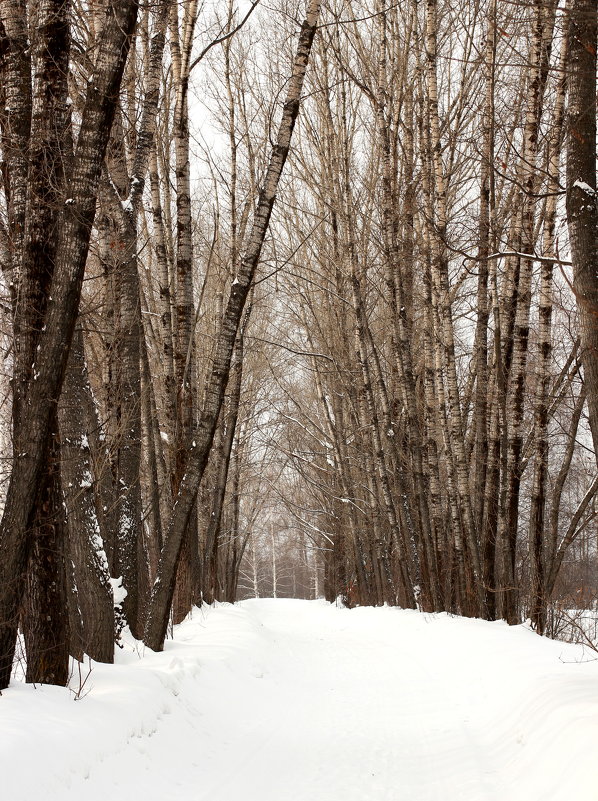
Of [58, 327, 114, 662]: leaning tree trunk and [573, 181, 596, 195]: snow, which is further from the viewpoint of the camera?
[58, 327, 114, 662]: leaning tree trunk

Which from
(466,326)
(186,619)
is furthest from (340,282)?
(186,619)

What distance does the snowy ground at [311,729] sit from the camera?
3943 mm

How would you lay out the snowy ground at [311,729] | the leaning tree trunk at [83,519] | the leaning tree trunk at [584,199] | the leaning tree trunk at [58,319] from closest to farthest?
the snowy ground at [311,729] → the leaning tree trunk at [58,319] → the leaning tree trunk at [584,199] → the leaning tree trunk at [83,519]

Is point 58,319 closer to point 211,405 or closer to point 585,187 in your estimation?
point 211,405

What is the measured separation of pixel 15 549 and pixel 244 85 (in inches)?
563

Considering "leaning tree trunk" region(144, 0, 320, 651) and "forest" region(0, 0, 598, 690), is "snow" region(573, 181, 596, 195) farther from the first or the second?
"leaning tree trunk" region(144, 0, 320, 651)

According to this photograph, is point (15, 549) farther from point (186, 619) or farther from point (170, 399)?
point (186, 619)

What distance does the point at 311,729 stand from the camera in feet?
20.0

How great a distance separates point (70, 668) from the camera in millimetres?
5234

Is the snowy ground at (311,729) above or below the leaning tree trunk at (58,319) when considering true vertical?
below

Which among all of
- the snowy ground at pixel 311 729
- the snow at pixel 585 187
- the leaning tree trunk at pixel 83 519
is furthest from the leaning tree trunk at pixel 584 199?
the leaning tree trunk at pixel 83 519

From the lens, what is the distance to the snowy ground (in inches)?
155

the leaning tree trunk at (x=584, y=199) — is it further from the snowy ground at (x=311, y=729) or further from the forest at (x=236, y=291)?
the snowy ground at (x=311, y=729)

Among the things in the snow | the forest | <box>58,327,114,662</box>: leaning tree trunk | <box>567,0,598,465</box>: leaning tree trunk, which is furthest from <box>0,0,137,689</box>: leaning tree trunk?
the snow
